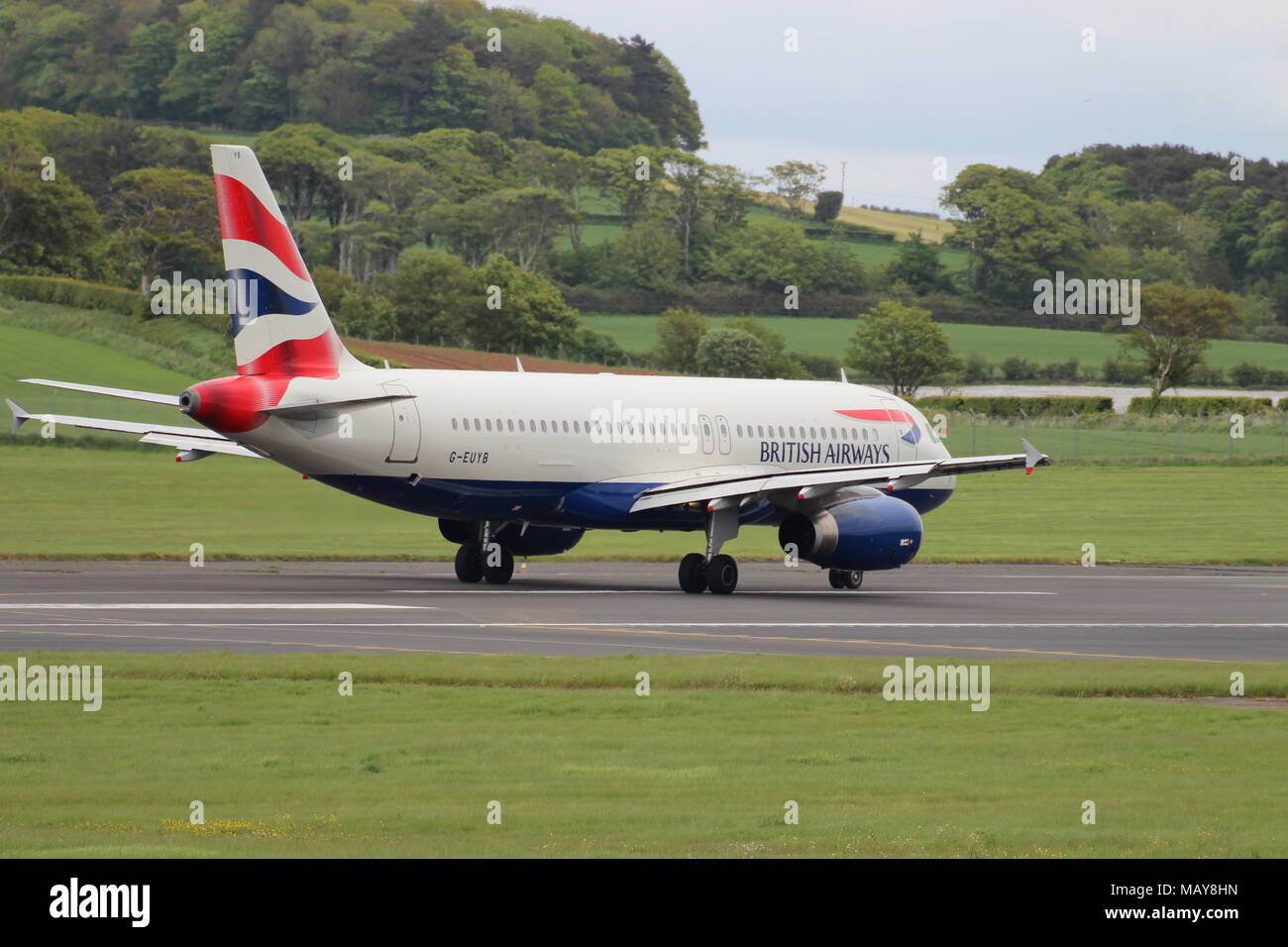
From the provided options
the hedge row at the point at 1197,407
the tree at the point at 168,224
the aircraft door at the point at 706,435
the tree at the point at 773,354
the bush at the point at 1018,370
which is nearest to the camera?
the aircraft door at the point at 706,435

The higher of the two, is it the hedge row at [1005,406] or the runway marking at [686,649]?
the hedge row at [1005,406]

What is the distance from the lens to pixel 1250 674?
22156 mm

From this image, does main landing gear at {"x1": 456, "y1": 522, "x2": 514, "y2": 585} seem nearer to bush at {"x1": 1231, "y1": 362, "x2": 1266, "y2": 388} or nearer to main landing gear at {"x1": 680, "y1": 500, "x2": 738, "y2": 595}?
main landing gear at {"x1": 680, "y1": 500, "x2": 738, "y2": 595}

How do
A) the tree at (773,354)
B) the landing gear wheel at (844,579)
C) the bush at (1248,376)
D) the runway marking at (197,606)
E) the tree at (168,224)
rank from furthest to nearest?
the bush at (1248,376) < the tree at (168,224) < the tree at (773,354) < the landing gear wheel at (844,579) < the runway marking at (197,606)

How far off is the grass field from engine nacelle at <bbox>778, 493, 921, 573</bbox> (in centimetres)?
9679

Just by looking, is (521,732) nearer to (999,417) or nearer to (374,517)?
(374,517)

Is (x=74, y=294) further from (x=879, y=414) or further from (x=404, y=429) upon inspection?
(x=404, y=429)

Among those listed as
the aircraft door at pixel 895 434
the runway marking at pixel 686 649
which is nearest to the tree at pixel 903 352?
the aircraft door at pixel 895 434

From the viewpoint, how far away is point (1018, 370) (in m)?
129

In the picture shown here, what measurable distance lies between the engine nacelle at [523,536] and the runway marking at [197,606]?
21.0ft

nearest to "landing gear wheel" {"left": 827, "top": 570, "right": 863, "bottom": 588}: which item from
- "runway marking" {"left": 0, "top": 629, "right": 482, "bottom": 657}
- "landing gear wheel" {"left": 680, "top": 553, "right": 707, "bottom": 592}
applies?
"landing gear wheel" {"left": 680, "top": 553, "right": 707, "bottom": 592}

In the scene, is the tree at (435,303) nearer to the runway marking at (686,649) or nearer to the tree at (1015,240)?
the tree at (1015,240)

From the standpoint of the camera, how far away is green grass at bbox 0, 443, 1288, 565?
42656 mm

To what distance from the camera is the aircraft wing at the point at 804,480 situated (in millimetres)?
33094
